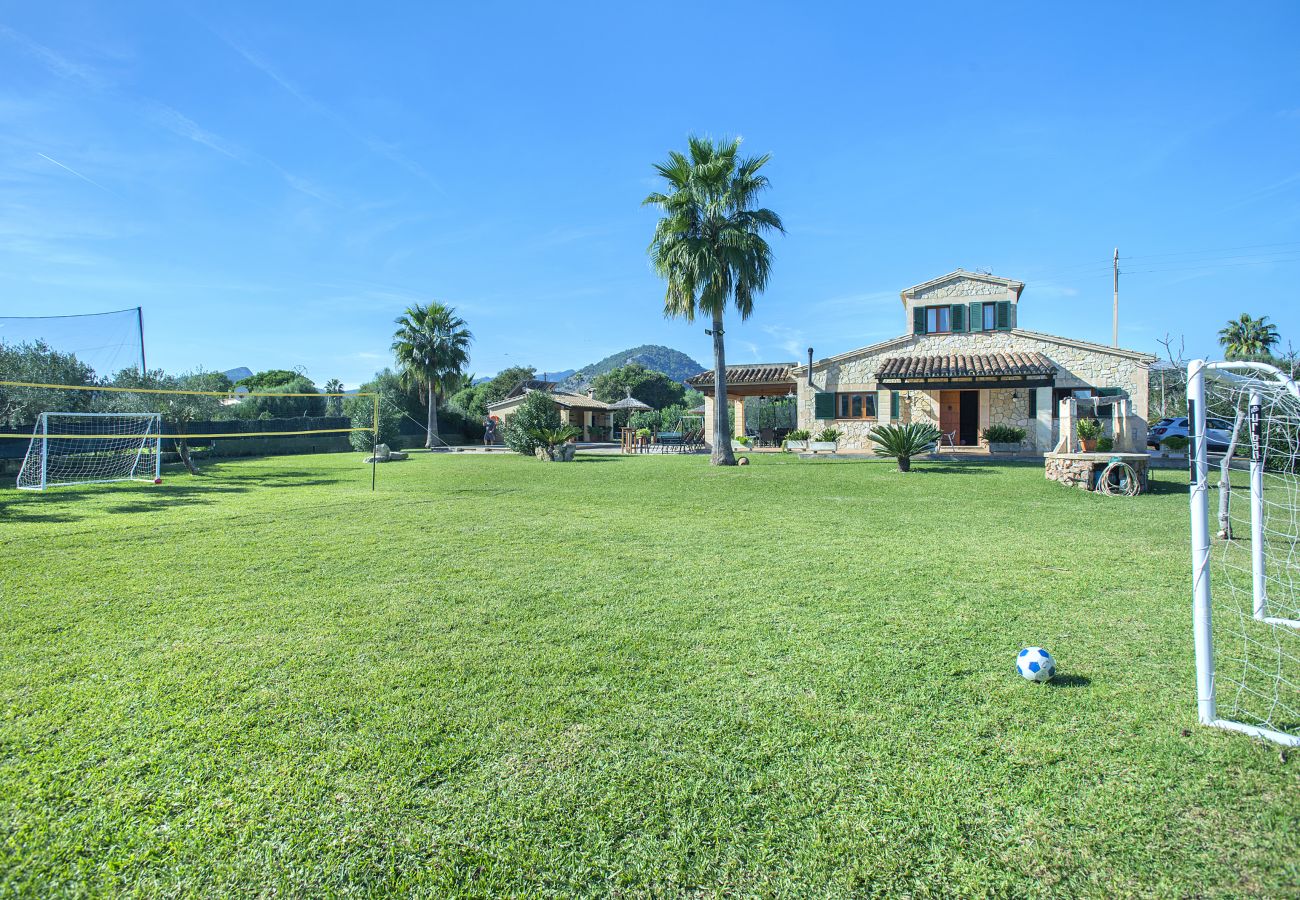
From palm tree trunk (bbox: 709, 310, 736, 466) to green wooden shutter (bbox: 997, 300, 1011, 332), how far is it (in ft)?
36.4

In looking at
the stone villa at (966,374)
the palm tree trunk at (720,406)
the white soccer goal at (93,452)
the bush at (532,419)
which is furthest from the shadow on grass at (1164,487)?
the white soccer goal at (93,452)

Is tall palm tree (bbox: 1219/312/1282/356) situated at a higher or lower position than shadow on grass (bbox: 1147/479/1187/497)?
higher

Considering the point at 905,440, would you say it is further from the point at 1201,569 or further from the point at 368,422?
the point at 368,422

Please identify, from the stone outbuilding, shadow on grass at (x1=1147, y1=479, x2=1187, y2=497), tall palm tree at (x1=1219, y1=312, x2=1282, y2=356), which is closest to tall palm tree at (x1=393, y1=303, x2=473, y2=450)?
the stone outbuilding

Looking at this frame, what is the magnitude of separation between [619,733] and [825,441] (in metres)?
21.8

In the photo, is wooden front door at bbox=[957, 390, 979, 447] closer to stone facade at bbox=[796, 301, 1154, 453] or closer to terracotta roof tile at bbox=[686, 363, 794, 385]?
stone facade at bbox=[796, 301, 1154, 453]

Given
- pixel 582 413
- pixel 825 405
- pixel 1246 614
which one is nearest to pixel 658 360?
pixel 582 413

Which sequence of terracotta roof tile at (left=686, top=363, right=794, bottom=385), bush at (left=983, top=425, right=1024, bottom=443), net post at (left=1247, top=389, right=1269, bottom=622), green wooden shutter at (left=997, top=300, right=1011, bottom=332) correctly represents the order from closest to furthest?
net post at (left=1247, top=389, right=1269, bottom=622) → bush at (left=983, top=425, right=1024, bottom=443) → green wooden shutter at (left=997, top=300, right=1011, bottom=332) → terracotta roof tile at (left=686, top=363, right=794, bottom=385)

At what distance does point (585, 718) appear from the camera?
120 inches

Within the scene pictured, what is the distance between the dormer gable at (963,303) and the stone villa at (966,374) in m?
0.03

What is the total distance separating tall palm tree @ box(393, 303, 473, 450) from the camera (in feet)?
116

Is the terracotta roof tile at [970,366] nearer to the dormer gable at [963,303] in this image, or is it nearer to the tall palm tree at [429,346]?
the dormer gable at [963,303]

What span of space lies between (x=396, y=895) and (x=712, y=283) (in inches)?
738

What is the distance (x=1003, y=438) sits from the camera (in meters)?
21.7
